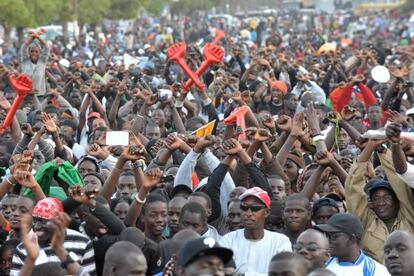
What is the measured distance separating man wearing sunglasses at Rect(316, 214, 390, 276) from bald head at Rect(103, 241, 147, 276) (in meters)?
1.45

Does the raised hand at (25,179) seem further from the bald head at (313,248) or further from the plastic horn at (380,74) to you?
the plastic horn at (380,74)

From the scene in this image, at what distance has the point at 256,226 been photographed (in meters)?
8.93

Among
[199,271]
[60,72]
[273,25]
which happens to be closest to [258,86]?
[60,72]

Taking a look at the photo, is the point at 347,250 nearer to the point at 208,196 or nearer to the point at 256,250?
the point at 256,250

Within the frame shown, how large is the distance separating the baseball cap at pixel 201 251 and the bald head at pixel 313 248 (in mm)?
1167

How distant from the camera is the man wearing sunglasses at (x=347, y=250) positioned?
8.39m

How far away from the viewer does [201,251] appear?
6832mm

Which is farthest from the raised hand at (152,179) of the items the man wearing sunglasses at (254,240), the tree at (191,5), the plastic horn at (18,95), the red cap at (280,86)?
the tree at (191,5)

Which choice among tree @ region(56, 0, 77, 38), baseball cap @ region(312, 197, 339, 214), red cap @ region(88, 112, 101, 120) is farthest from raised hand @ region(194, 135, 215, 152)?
tree @ region(56, 0, 77, 38)

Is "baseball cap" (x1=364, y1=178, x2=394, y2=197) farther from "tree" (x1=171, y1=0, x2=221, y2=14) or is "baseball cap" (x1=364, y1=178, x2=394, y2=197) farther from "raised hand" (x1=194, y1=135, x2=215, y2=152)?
"tree" (x1=171, y1=0, x2=221, y2=14)

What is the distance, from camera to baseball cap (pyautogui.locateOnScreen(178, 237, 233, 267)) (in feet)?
22.4

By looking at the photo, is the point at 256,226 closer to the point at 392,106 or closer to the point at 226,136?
the point at 226,136

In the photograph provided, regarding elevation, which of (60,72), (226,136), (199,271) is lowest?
(60,72)

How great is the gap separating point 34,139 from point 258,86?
6285 mm
